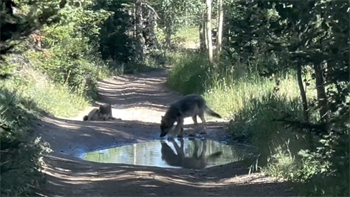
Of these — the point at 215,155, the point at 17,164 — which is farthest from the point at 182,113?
the point at 17,164

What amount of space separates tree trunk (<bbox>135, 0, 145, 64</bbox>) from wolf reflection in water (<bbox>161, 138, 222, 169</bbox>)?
3347 centimetres

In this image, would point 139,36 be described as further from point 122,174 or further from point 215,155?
point 122,174

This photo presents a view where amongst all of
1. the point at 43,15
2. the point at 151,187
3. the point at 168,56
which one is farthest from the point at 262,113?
the point at 168,56

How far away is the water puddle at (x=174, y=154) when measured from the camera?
14.3m

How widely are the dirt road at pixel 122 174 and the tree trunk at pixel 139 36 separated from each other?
30.1 meters

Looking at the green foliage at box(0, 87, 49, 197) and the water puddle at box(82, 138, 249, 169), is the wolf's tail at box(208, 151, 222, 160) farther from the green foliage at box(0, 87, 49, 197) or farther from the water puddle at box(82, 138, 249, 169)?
the green foliage at box(0, 87, 49, 197)

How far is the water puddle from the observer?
1434 centimetres

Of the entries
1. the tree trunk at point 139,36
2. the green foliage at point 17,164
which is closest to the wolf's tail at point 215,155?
the green foliage at point 17,164

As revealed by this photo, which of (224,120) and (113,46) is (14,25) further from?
(113,46)

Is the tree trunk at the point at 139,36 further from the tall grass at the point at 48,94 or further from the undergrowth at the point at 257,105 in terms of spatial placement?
the tall grass at the point at 48,94

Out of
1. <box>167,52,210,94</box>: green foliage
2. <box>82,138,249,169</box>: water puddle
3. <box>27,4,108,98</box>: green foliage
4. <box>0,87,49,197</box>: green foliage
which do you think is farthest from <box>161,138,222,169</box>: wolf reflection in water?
<box>167,52,210,94</box>: green foliage

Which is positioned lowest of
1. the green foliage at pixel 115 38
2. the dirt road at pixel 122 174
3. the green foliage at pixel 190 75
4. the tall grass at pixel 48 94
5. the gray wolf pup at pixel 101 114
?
the dirt road at pixel 122 174

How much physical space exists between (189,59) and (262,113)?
17356 millimetres

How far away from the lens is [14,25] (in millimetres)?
6820
